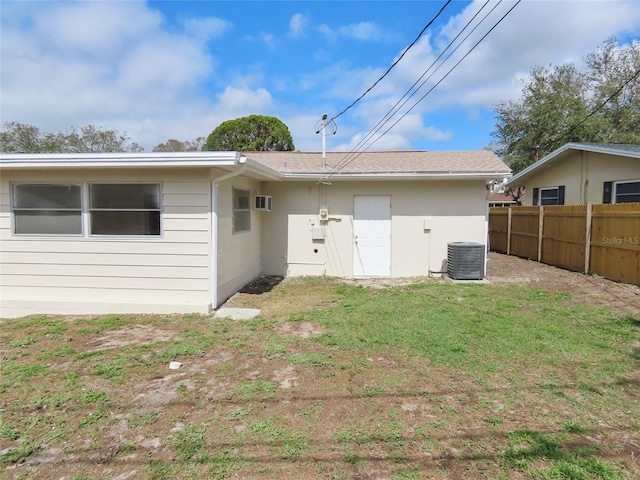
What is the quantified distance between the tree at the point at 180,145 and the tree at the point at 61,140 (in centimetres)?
283

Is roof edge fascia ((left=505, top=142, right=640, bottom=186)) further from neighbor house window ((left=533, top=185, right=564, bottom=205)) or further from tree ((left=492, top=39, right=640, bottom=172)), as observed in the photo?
tree ((left=492, top=39, right=640, bottom=172))

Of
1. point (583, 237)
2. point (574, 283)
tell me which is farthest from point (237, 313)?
point (583, 237)

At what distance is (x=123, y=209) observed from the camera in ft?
19.2

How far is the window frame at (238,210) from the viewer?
682cm

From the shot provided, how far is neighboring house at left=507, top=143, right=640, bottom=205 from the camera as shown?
970 cm

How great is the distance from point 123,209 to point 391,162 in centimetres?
652

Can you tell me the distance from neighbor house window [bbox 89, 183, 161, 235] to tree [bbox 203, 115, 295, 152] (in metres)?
20.6

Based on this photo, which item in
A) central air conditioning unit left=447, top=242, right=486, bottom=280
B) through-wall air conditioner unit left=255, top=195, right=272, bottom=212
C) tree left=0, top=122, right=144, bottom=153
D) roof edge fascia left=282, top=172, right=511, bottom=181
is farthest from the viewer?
tree left=0, top=122, right=144, bottom=153

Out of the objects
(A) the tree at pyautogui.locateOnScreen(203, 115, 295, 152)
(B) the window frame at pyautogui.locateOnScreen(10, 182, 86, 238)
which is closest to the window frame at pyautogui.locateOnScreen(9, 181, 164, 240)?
(B) the window frame at pyautogui.locateOnScreen(10, 182, 86, 238)

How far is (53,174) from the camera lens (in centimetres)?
586

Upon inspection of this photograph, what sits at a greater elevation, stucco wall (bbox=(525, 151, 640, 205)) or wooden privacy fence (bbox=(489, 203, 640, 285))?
stucco wall (bbox=(525, 151, 640, 205))

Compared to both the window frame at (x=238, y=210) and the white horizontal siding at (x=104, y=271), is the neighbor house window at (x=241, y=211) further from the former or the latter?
the white horizontal siding at (x=104, y=271)

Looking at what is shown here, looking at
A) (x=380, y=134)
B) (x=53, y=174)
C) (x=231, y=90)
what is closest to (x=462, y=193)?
(x=380, y=134)

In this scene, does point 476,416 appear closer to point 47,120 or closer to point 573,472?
point 573,472
